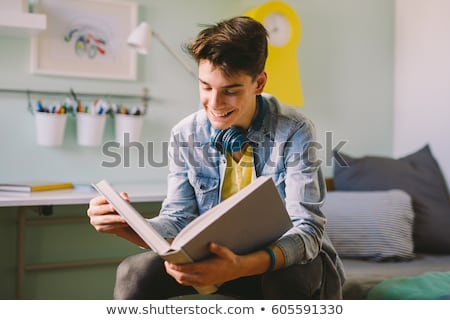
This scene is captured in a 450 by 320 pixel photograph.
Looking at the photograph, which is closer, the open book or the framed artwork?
the open book

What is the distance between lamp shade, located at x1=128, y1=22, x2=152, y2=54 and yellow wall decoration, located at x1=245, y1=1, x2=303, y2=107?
497mm

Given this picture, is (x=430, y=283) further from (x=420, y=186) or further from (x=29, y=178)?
(x=29, y=178)

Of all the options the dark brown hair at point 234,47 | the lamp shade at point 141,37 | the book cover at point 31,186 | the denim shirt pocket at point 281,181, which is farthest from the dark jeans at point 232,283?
the lamp shade at point 141,37

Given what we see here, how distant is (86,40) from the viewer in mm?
2277

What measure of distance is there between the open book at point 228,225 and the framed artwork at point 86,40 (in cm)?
124

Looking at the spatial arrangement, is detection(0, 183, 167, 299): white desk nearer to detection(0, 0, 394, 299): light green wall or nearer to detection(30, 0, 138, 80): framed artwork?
detection(0, 0, 394, 299): light green wall

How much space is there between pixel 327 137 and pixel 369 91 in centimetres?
34

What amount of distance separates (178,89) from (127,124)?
309 millimetres

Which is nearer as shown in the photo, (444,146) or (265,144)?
(265,144)

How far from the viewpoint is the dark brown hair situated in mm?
1247

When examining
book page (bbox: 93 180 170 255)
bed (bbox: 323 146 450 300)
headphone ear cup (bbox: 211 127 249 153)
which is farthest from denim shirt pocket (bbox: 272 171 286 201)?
bed (bbox: 323 146 450 300)

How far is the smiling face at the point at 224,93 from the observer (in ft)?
4.14

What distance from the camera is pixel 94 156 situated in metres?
2.33
